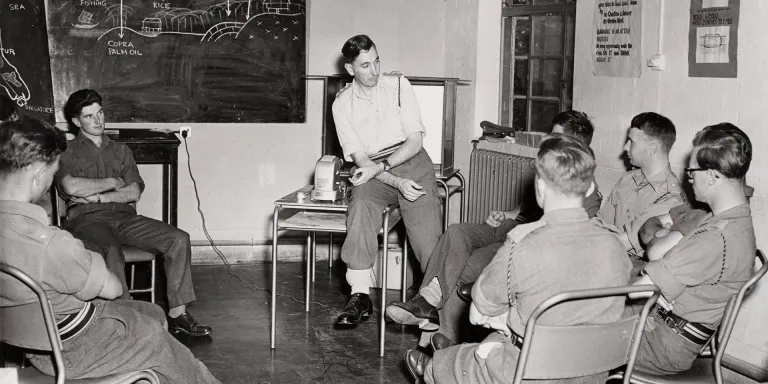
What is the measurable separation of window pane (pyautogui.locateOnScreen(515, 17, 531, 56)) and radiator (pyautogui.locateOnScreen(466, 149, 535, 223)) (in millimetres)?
733

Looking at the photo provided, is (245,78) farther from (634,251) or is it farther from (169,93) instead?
(634,251)

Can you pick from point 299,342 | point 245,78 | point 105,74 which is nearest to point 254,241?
point 245,78

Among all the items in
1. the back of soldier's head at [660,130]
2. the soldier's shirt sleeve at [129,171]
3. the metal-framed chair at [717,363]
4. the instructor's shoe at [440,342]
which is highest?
the back of soldier's head at [660,130]

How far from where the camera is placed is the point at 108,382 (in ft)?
8.42

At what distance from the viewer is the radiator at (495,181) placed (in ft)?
17.1

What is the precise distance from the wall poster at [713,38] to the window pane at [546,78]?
4.79ft

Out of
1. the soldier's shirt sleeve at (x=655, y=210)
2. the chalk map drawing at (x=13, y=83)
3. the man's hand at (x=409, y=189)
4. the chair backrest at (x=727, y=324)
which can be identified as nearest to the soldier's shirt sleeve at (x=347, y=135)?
the man's hand at (x=409, y=189)

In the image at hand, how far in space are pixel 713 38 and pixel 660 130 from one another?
496 mm

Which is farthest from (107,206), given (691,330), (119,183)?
(691,330)

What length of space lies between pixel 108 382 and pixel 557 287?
136cm

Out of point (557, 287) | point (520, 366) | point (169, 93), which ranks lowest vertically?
point (520, 366)

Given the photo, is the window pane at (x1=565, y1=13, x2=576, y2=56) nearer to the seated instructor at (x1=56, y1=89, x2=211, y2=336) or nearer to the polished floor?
the polished floor

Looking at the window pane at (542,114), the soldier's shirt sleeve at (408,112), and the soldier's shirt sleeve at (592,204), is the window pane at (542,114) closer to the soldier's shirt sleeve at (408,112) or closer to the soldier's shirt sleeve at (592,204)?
the soldier's shirt sleeve at (408,112)

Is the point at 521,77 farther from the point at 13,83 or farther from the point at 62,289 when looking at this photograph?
the point at 62,289
